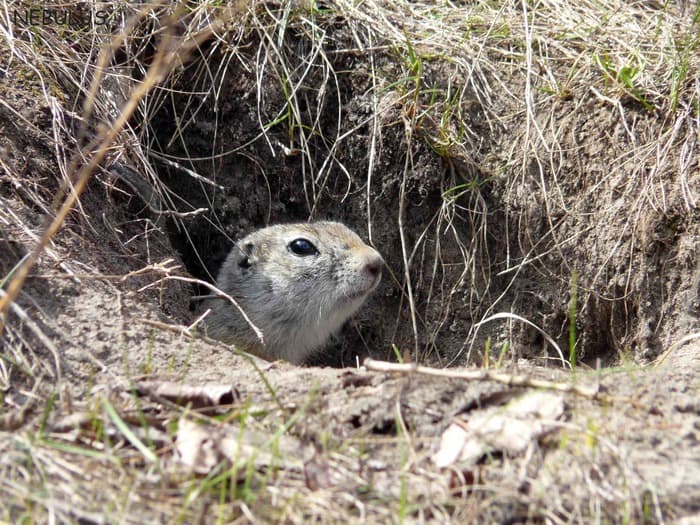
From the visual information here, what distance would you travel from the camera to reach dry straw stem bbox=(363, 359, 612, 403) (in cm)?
251

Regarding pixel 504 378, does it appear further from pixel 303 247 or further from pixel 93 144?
pixel 303 247

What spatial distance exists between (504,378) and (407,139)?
9.18 feet

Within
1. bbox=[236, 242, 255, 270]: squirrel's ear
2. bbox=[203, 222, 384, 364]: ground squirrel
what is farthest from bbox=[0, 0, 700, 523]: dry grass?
bbox=[236, 242, 255, 270]: squirrel's ear

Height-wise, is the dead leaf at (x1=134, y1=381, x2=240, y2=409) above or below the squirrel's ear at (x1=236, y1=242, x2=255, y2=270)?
above

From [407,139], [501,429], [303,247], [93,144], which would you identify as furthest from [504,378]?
[407,139]

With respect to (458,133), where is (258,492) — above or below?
below

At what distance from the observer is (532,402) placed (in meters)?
2.51

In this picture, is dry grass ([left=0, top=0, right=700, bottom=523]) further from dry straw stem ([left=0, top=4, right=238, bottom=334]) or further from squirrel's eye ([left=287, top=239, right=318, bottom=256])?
squirrel's eye ([left=287, top=239, right=318, bottom=256])

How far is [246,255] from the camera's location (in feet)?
16.8

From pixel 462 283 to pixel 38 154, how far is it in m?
2.98

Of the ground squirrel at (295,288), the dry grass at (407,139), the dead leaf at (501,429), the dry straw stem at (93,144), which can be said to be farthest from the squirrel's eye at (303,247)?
the dead leaf at (501,429)

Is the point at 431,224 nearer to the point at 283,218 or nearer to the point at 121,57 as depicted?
the point at 283,218

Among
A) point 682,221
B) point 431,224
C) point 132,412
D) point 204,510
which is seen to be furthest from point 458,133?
point 204,510

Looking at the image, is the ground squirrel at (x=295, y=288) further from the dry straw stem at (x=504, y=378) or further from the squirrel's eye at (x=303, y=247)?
the dry straw stem at (x=504, y=378)
